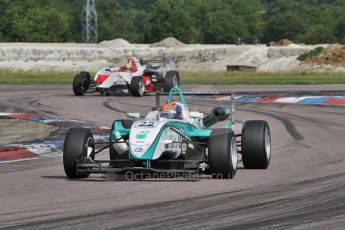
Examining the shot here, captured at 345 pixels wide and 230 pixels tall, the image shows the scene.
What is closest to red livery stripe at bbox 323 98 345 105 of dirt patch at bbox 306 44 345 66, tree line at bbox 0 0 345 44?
dirt patch at bbox 306 44 345 66

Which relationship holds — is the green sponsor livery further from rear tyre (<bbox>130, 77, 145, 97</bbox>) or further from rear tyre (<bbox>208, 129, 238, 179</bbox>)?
rear tyre (<bbox>130, 77, 145, 97</bbox>)

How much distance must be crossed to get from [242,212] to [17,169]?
201 inches

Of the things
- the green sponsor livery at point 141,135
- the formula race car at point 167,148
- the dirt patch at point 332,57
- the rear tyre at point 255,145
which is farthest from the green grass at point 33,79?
the green sponsor livery at point 141,135

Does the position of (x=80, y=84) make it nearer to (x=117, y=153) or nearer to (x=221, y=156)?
(x=117, y=153)

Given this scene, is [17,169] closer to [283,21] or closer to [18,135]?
[18,135]

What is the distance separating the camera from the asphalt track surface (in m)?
8.23

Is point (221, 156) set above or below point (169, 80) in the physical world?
above

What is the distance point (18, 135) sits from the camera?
58.1 ft

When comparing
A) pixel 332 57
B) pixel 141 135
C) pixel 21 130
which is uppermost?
pixel 141 135

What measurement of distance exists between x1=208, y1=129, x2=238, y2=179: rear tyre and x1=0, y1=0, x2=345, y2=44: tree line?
293 ft

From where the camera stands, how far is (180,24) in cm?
11144

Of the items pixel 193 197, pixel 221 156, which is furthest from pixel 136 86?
pixel 193 197

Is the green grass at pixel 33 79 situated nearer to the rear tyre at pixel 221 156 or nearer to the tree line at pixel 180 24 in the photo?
the rear tyre at pixel 221 156

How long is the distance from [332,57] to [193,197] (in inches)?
1796
